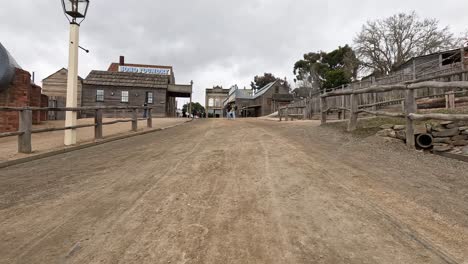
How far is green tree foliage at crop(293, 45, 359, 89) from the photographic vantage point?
3934cm

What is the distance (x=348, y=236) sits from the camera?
2.31 m

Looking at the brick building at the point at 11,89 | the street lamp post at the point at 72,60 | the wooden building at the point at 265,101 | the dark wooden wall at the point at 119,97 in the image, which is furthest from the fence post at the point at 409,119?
the wooden building at the point at 265,101

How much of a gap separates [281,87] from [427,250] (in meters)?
51.3

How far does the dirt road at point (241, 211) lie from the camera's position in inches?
83.4

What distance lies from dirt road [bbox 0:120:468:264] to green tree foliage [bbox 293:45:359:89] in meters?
37.4

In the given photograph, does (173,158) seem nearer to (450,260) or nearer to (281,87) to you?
(450,260)

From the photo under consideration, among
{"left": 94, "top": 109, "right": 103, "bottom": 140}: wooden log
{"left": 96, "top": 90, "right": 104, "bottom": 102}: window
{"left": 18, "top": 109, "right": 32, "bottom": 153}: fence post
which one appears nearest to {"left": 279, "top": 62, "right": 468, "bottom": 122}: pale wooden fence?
{"left": 94, "top": 109, "right": 103, "bottom": 140}: wooden log

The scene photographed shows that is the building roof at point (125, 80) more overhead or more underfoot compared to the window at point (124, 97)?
more overhead

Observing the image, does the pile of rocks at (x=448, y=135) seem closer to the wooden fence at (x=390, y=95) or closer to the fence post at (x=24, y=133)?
the wooden fence at (x=390, y=95)

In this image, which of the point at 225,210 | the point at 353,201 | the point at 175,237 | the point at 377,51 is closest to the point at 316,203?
the point at 353,201

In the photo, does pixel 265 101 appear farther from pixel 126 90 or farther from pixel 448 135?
pixel 448 135

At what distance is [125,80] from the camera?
29.8 m

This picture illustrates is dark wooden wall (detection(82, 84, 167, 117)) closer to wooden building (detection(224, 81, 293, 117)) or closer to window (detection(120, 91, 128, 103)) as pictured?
window (detection(120, 91, 128, 103))

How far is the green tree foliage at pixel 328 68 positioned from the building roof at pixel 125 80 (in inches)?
995
